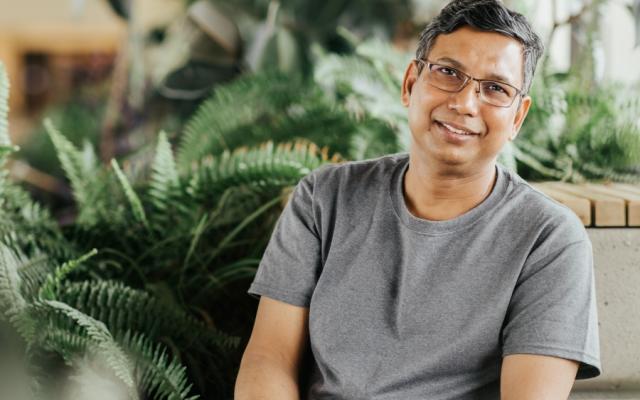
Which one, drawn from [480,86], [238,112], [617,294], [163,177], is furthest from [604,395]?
[238,112]

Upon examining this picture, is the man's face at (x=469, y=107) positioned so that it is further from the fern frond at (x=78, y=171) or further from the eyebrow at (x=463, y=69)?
the fern frond at (x=78, y=171)

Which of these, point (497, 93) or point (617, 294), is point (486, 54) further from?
point (617, 294)

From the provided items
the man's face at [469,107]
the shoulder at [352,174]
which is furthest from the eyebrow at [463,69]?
the shoulder at [352,174]

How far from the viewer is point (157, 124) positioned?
4277mm

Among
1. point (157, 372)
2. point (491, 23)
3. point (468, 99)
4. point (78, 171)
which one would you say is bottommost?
point (157, 372)

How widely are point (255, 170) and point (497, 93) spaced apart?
81 cm

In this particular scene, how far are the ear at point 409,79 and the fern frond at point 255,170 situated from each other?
0.51 m

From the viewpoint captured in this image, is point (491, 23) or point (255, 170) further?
point (255, 170)

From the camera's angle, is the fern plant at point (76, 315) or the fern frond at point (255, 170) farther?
the fern frond at point (255, 170)

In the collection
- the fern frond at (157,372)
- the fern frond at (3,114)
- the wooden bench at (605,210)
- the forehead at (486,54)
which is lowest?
the fern frond at (157,372)

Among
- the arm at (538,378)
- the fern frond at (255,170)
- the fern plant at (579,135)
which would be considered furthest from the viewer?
the fern plant at (579,135)

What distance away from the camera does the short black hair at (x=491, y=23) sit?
1434mm

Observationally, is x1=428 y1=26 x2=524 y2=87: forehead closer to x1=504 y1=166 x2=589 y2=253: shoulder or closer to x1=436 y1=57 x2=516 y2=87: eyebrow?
x1=436 y1=57 x2=516 y2=87: eyebrow

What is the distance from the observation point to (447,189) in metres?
1.53
